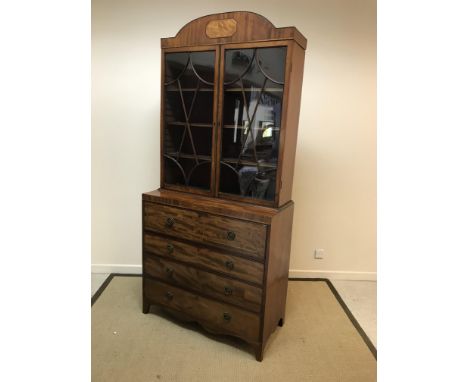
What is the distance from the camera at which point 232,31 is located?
1684 millimetres

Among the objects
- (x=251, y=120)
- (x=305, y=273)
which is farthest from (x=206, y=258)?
(x=305, y=273)

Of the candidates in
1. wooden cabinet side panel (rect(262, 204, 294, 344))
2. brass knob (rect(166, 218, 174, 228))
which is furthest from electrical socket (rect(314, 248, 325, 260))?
brass knob (rect(166, 218, 174, 228))

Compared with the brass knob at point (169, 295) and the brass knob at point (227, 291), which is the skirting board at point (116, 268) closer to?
the brass knob at point (169, 295)

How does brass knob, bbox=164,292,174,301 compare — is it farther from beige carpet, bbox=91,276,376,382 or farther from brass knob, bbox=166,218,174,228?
brass knob, bbox=166,218,174,228

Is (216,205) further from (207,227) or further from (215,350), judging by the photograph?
(215,350)

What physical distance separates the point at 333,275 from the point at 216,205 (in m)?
1.56

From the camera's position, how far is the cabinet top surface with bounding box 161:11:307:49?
1589 millimetres

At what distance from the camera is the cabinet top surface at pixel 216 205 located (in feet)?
5.49

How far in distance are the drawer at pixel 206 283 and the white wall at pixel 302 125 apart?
29.4 inches

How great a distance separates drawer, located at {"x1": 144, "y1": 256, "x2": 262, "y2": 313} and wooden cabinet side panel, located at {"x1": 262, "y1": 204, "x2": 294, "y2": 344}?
0.10 meters
